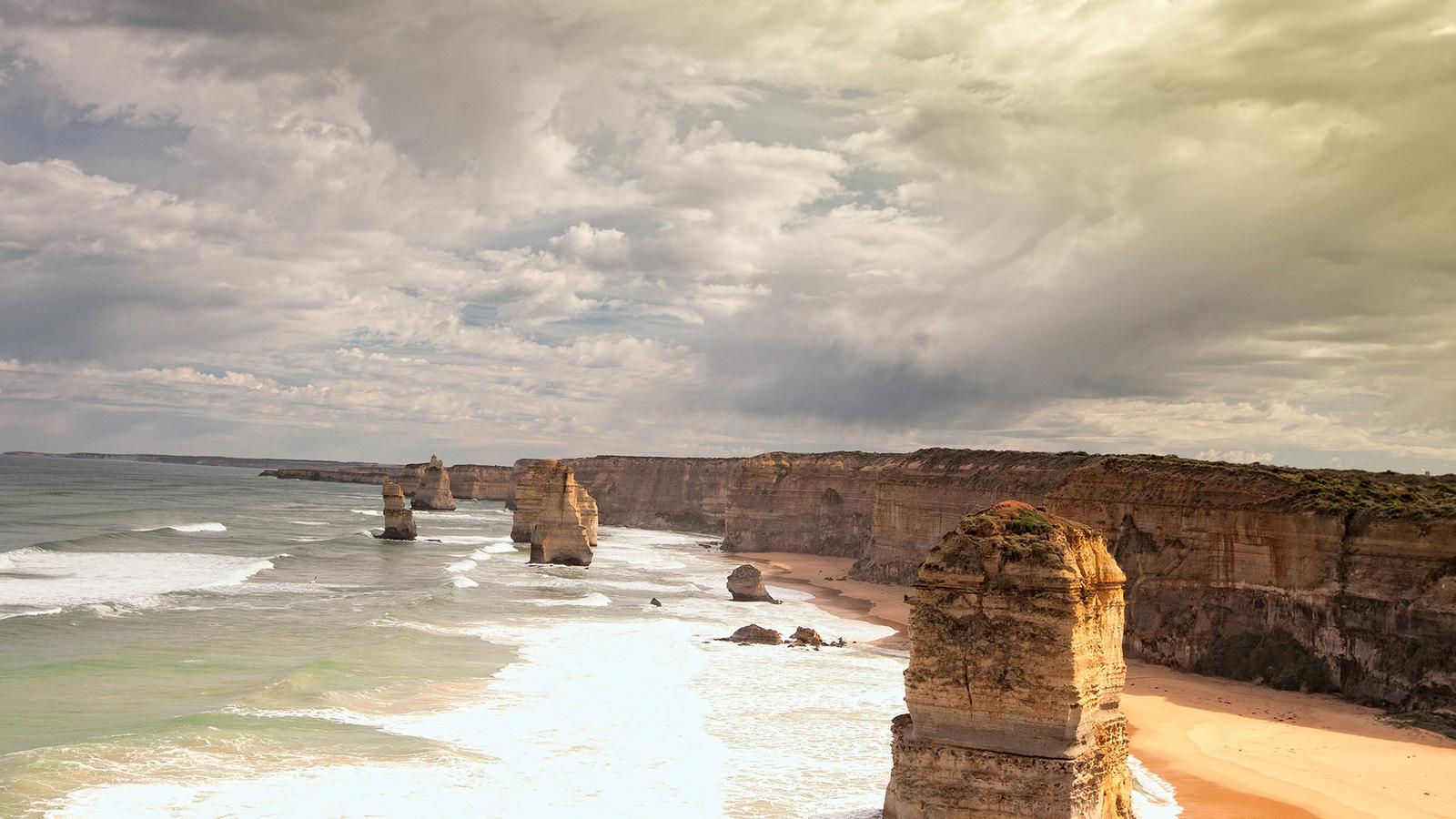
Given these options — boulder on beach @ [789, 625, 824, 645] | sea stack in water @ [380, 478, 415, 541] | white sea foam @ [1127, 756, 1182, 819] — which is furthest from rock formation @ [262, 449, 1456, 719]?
sea stack in water @ [380, 478, 415, 541]

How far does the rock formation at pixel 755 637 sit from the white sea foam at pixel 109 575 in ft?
68.0

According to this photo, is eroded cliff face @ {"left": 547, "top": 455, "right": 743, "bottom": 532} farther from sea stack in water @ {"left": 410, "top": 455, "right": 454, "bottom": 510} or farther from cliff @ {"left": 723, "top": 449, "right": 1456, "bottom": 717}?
cliff @ {"left": 723, "top": 449, "right": 1456, "bottom": 717}

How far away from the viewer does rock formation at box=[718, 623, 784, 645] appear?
33.1 m

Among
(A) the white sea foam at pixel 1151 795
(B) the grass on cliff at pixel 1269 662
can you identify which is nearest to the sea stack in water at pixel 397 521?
(B) the grass on cliff at pixel 1269 662

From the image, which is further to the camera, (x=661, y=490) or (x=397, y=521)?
(x=661, y=490)

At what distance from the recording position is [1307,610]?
2730cm

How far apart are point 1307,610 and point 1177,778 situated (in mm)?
10860

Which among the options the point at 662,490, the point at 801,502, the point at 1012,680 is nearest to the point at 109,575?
the point at 1012,680

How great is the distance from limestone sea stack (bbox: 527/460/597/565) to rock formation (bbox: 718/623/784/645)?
26.5m

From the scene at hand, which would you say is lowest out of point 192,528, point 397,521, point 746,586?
point 192,528

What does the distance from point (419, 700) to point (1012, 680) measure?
1557cm

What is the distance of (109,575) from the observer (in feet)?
150

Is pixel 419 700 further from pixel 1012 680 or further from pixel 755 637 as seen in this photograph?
pixel 1012 680

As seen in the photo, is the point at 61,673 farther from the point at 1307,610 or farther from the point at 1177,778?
the point at 1307,610
